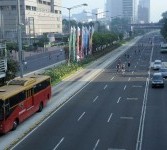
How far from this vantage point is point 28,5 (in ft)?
529

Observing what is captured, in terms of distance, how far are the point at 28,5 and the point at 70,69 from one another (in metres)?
101

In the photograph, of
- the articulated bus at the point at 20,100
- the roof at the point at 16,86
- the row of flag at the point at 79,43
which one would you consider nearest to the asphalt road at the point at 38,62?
the row of flag at the point at 79,43

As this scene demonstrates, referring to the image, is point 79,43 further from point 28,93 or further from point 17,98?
point 17,98

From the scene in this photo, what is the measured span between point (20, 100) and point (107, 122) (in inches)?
269

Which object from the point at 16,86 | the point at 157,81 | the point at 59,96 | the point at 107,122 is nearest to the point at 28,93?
the point at 16,86

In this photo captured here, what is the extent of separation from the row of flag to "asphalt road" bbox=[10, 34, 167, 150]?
68.8 feet

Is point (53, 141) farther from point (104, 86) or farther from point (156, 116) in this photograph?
point (104, 86)

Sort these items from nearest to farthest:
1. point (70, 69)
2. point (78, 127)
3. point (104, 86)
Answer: point (78, 127), point (104, 86), point (70, 69)

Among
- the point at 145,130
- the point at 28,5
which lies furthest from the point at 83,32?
the point at 28,5

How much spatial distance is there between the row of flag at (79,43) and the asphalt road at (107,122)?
20975 mm

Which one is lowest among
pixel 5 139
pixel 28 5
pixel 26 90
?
pixel 5 139

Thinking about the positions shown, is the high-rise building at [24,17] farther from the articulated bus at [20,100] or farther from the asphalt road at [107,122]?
the articulated bus at [20,100]

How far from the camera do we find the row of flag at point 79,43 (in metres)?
70.4

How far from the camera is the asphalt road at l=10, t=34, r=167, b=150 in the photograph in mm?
26812
